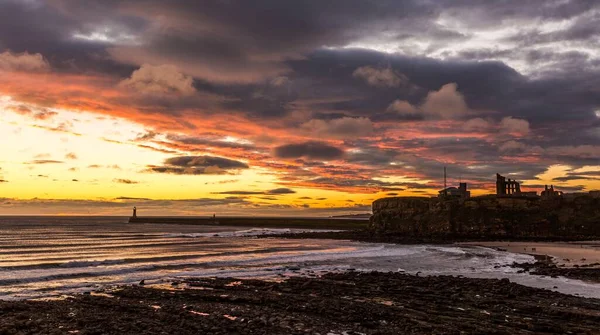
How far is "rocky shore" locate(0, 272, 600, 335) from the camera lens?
16.9 metres

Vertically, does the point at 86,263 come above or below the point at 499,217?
below

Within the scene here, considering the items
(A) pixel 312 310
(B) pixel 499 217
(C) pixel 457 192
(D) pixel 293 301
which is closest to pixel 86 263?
(D) pixel 293 301

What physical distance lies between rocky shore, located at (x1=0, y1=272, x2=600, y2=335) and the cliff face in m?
77.5

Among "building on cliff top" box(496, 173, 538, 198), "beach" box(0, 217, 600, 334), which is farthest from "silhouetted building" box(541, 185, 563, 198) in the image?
"beach" box(0, 217, 600, 334)

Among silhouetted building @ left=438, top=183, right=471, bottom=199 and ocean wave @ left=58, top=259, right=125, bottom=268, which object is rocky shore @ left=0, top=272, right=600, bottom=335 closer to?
ocean wave @ left=58, top=259, right=125, bottom=268

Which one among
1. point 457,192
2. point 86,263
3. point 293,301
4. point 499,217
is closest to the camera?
point 293,301

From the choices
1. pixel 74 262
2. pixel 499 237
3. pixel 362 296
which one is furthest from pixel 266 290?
pixel 499 237

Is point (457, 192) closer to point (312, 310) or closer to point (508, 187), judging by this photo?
point (508, 187)

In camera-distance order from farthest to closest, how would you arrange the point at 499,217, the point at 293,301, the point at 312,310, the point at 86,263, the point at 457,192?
the point at 457,192 < the point at 499,217 < the point at 86,263 < the point at 293,301 < the point at 312,310

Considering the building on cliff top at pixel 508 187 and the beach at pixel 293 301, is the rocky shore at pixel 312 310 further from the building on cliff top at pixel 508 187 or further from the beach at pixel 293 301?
the building on cliff top at pixel 508 187

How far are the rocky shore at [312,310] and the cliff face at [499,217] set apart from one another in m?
77.5

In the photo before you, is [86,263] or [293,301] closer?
[293,301]

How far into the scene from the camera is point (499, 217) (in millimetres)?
100625

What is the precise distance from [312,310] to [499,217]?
299 ft
